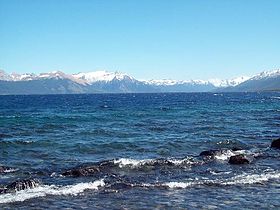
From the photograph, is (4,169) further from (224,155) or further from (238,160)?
(224,155)

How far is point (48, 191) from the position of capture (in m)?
21.3

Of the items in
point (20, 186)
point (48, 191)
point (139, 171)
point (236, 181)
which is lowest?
point (139, 171)

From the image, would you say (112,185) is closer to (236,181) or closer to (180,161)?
(236,181)

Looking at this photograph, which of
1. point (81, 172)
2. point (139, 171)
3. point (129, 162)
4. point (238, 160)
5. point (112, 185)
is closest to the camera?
point (112, 185)

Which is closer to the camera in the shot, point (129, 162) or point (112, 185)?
point (112, 185)

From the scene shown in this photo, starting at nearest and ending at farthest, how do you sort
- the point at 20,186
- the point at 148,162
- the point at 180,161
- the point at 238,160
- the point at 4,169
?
1. the point at 20,186
2. the point at 4,169
3. the point at 148,162
4. the point at 238,160
5. the point at 180,161

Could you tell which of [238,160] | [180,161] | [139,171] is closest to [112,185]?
[139,171]

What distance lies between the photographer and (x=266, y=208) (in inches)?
713

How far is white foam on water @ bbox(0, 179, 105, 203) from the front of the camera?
1995 centimetres

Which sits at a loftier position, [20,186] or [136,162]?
[20,186]

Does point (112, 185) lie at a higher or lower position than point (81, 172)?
lower

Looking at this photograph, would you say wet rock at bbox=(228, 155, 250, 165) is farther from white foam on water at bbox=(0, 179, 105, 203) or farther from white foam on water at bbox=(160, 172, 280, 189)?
white foam on water at bbox=(0, 179, 105, 203)

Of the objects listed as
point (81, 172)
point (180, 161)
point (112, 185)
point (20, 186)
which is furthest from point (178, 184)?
point (20, 186)

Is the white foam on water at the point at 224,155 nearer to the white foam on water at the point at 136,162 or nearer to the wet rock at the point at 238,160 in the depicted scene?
the wet rock at the point at 238,160
